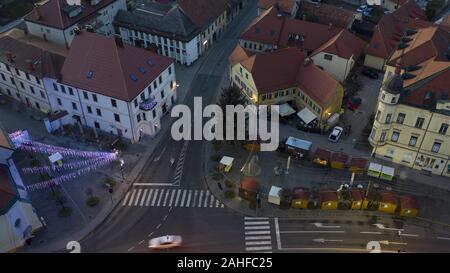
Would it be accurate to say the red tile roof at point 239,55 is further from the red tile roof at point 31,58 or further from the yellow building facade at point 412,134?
the red tile roof at point 31,58

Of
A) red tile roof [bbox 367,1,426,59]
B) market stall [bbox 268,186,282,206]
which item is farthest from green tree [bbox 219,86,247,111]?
red tile roof [bbox 367,1,426,59]

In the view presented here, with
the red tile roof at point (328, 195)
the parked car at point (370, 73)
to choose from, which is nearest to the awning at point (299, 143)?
the red tile roof at point (328, 195)

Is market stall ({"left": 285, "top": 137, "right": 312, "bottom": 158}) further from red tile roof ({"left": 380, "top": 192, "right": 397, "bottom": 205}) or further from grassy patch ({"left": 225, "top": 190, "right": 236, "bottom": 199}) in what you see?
red tile roof ({"left": 380, "top": 192, "right": 397, "bottom": 205})

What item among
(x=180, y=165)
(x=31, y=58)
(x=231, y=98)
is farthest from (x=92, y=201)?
(x=31, y=58)

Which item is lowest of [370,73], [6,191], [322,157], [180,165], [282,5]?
[180,165]

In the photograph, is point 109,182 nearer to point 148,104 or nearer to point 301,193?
point 148,104

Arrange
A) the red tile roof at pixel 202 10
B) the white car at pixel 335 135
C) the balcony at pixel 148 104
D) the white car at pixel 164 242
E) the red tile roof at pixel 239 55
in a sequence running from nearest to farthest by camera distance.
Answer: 1. the white car at pixel 164 242
2. the balcony at pixel 148 104
3. the white car at pixel 335 135
4. the red tile roof at pixel 239 55
5. the red tile roof at pixel 202 10

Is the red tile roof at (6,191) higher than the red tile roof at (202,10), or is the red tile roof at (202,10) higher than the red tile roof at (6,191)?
the red tile roof at (202,10)

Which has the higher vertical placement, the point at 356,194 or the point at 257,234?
the point at 356,194
